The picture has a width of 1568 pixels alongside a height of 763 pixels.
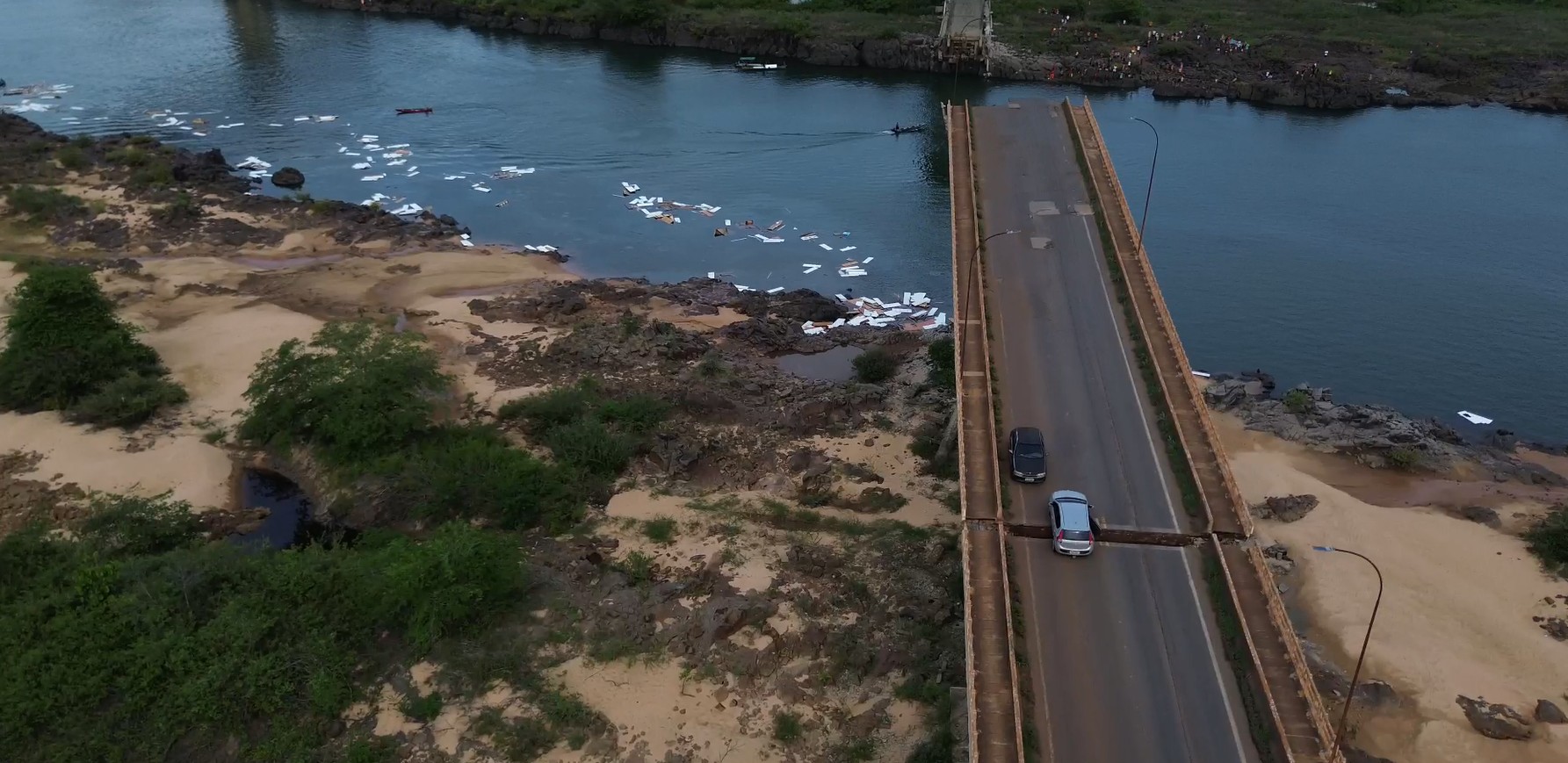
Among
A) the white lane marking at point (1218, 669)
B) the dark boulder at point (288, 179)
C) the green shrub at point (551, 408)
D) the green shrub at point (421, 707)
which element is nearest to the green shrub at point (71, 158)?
the dark boulder at point (288, 179)

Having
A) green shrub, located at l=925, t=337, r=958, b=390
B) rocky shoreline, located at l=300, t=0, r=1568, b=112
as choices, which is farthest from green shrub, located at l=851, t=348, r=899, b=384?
rocky shoreline, located at l=300, t=0, r=1568, b=112

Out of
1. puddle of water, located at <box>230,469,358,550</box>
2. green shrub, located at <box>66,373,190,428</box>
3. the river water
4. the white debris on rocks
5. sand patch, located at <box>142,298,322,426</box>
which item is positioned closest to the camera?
puddle of water, located at <box>230,469,358,550</box>

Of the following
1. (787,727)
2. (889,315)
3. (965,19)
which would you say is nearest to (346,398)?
(787,727)

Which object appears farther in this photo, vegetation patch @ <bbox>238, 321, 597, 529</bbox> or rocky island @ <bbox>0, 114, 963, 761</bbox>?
vegetation patch @ <bbox>238, 321, 597, 529</bbox>

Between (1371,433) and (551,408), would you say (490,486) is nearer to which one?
(551,408)

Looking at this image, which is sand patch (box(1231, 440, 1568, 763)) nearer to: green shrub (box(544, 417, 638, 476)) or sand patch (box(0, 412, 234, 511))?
green shrub (box(544, 417, 638, 476))
